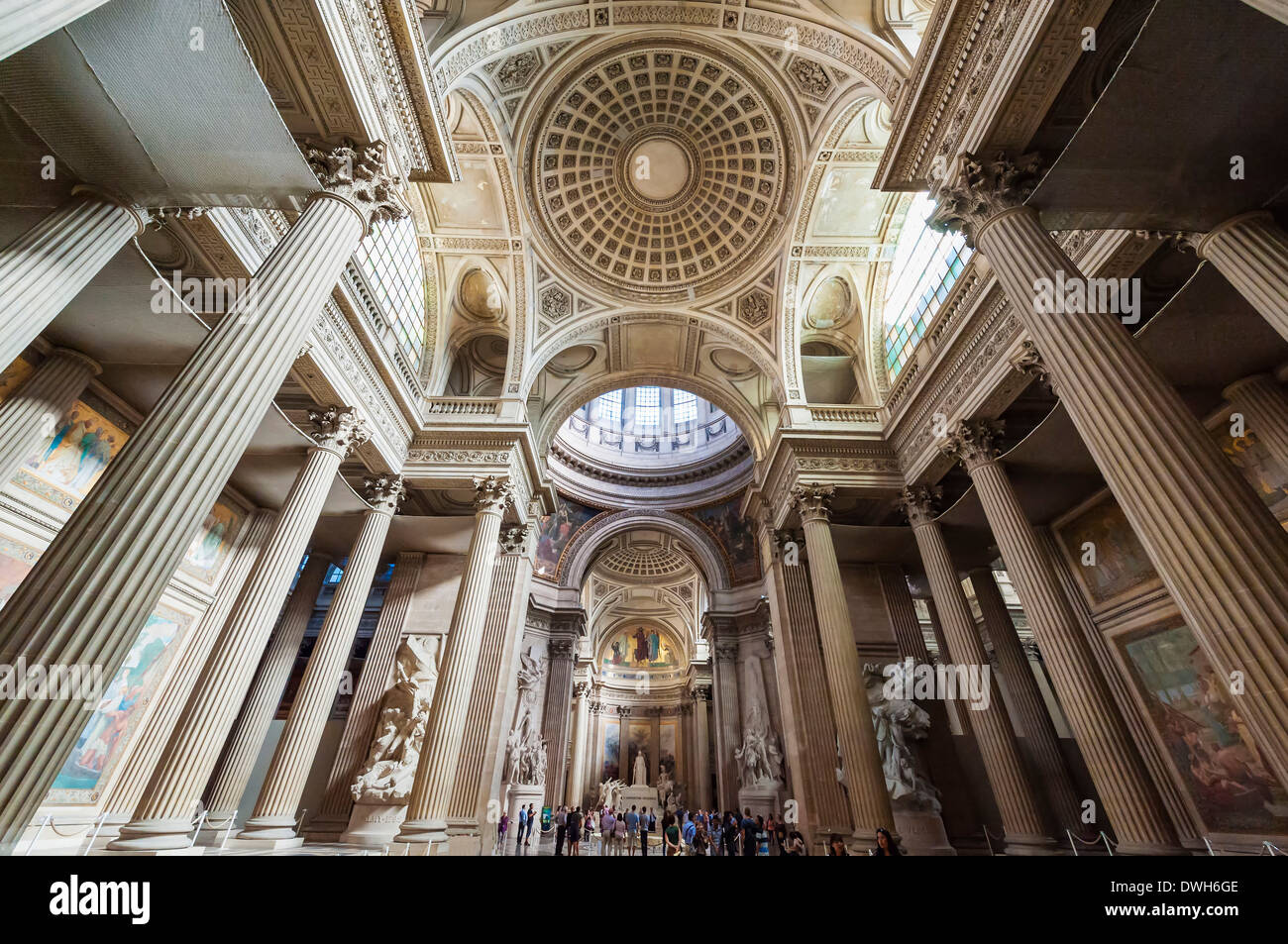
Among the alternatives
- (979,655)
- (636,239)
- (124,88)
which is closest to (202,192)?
(124,88)

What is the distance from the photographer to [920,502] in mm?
11508

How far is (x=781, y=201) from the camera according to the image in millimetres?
13117

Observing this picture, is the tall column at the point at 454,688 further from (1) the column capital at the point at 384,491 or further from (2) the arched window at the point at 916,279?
(2) the arched window at the point at 916,279

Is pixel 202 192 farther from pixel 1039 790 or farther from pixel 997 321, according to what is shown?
pixel 1039 790

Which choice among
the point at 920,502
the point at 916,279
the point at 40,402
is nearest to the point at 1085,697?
the point at 920,502

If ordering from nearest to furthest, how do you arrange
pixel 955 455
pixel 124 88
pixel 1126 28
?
pixel 124 88 < pixel 1126 28 < pixel 955 455

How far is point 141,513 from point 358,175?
4497 millimetres

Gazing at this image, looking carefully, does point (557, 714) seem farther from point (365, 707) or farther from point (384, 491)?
point (384, 491)

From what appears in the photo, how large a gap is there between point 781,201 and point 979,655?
11.4 m

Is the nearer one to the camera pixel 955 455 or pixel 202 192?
pixel 202 192

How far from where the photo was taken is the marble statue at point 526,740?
1811 centimetres

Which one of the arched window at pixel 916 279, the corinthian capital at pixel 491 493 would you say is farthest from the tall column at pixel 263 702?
the arched window at pixel 916 279

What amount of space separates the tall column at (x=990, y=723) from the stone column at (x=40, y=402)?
1519cm

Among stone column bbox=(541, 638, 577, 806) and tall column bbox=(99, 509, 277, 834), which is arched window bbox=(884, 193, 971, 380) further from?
stone column bbox=(541, 638, 577, 806)
